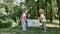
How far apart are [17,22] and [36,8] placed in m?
2.14

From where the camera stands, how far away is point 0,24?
16531mm

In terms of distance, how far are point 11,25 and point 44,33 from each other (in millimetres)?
5466

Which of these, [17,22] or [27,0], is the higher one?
[27,0]

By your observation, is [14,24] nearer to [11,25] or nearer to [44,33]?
[11,25]

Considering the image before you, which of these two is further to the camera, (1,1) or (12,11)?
(1,1)

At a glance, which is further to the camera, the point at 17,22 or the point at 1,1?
the point at 1,1

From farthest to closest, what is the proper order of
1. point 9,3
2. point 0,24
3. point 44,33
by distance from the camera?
1. point 9,3
2. point 0,24
3. point 44,33

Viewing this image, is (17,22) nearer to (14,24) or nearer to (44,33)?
(14,24)

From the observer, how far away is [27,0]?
17922 mm

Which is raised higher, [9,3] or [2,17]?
[9,3]

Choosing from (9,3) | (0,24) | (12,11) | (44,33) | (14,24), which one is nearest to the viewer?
(44,33)

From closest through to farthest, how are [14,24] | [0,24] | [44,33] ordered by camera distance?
1. [44,33]
2. [0,24]
3. [14,24]

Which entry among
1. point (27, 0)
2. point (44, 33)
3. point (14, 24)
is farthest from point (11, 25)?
point (44, 33)

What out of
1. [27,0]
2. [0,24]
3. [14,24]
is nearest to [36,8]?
[27,0]
